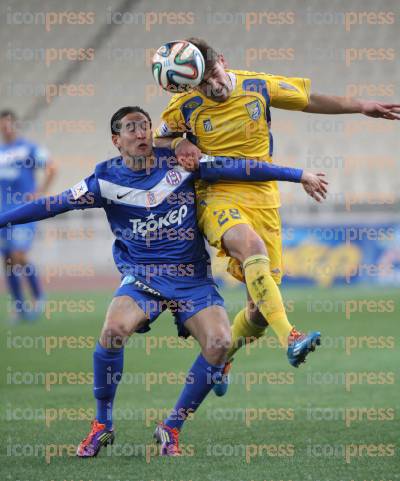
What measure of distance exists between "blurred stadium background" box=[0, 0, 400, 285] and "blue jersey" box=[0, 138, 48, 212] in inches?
234

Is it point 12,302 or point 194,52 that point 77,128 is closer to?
point 12,302

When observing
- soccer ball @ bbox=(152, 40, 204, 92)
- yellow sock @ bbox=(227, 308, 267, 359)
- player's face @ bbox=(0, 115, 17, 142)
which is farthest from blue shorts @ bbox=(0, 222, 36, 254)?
soccer ball @ bbox=(152, 40, 204, 92)

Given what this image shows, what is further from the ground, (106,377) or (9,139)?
(9,139)

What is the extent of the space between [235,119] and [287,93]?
0.36m

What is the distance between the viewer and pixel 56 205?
211 inches

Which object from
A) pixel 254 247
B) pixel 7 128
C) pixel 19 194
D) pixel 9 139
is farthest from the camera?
pixel 19 194

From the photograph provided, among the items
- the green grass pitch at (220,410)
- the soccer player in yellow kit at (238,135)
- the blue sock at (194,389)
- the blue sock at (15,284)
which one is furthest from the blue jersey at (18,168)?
the blue sock at (194,389)

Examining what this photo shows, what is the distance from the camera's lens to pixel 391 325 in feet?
39.1

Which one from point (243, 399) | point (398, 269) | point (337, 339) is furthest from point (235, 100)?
point (398, 269)

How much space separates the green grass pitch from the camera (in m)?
4.81

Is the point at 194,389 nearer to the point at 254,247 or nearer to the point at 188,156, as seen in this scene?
the point at 254,247

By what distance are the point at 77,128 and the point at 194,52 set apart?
49.1 feet

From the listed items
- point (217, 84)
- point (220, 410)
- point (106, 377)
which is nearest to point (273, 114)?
point (220, 410)

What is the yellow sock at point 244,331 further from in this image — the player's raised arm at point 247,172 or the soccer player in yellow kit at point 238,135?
the player's raised arm at point 247,172
